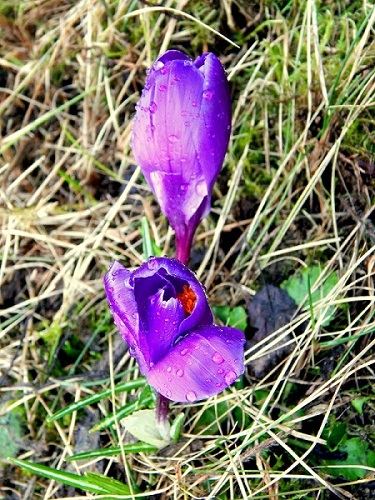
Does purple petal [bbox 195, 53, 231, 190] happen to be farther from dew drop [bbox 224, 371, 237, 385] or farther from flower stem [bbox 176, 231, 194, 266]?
dew drop [bbox 224, 371, 237, 385]

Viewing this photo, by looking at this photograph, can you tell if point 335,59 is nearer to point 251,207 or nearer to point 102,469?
point 251,207

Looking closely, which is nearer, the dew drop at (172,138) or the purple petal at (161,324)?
the purple petal at (161,324)

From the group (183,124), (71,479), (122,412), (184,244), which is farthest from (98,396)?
(183,124)

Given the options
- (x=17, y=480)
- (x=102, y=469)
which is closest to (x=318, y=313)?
(x=102, y=469)

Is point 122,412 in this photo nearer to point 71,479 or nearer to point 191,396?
point 71,479

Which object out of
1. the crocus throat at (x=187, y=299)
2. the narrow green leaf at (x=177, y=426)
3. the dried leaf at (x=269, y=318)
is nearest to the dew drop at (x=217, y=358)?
the crocus throat at (x=187, y=299)

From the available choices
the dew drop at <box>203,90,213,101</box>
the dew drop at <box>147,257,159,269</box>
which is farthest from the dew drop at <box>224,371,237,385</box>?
the dew drop at <box>203,90,213,101</box>

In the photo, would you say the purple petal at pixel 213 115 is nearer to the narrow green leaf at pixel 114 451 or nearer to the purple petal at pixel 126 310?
the purple petal at pixel 126 310
